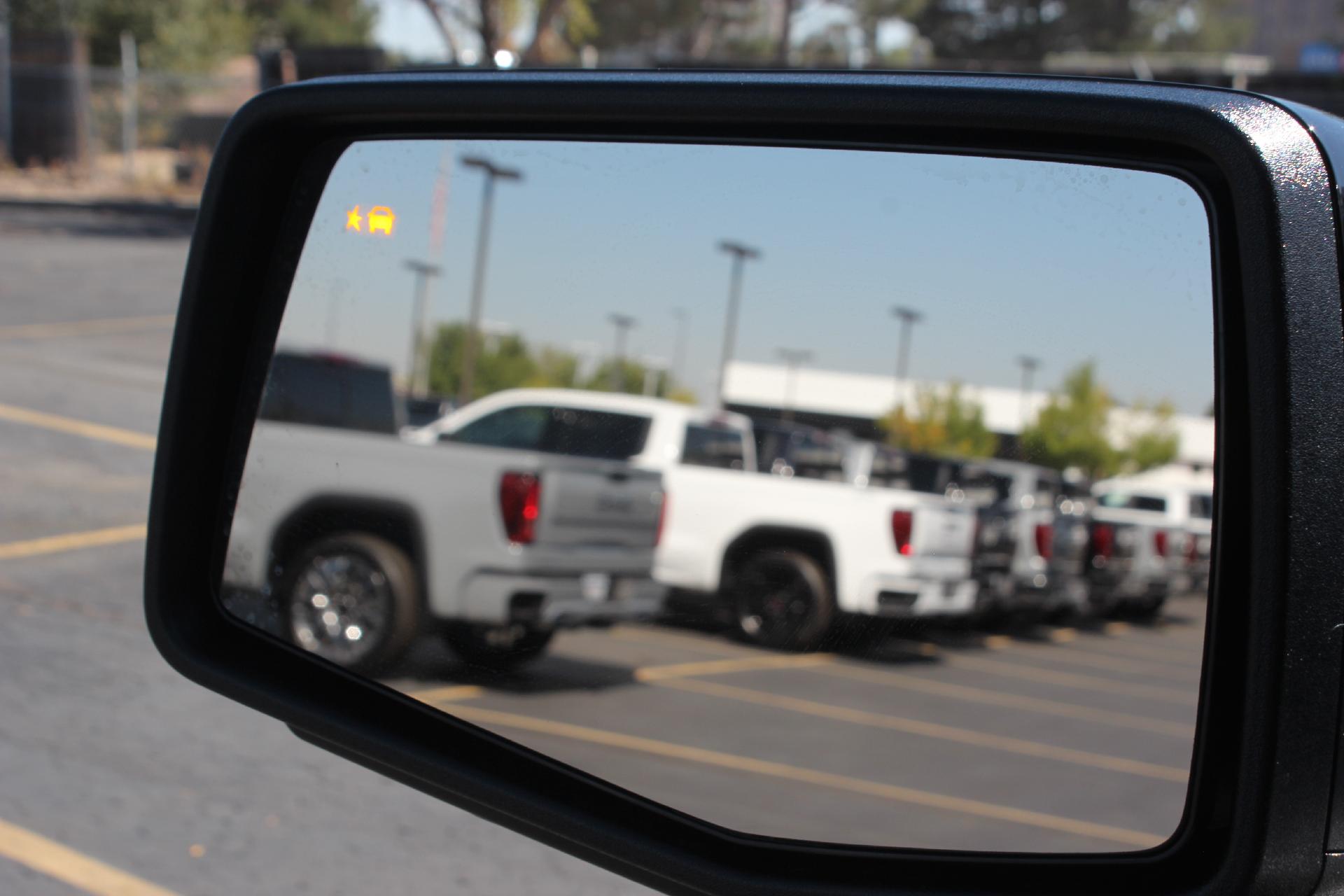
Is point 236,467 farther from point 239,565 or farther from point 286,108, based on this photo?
point 286,108

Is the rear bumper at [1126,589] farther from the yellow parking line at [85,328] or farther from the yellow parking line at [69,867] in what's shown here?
the yellow parking line at [85,328]

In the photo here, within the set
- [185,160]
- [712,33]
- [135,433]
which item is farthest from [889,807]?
[712,33]

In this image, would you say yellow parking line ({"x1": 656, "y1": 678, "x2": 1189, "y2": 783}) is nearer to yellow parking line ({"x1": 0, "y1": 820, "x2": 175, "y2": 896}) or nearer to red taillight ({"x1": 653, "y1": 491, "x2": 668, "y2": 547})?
red taillight ({"x1": 653, "y1": 491, "x2": 668, "y2": 547})

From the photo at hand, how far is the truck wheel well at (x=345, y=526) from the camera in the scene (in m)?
1.80

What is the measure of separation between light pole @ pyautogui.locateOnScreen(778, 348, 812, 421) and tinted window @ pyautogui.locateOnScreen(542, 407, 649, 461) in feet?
0.64

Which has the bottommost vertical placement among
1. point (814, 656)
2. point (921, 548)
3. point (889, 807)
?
point (889, 807)

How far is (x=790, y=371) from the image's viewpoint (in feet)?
4.87

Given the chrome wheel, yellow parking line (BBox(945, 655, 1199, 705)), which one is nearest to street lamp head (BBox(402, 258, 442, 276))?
the chrome wheel

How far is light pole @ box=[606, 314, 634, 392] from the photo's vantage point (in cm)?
164

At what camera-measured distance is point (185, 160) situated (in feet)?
115

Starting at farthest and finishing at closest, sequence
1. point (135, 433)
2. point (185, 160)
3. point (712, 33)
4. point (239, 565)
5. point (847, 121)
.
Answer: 1. point (712, 33)
2. point (185, 160)
3. point (135, 433)
4. point (239, 565)
5. point (847, 121)

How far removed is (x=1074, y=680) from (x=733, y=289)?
1302mm

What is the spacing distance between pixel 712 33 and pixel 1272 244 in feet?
172

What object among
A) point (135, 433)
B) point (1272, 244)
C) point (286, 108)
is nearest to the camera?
point (1272, 244)
